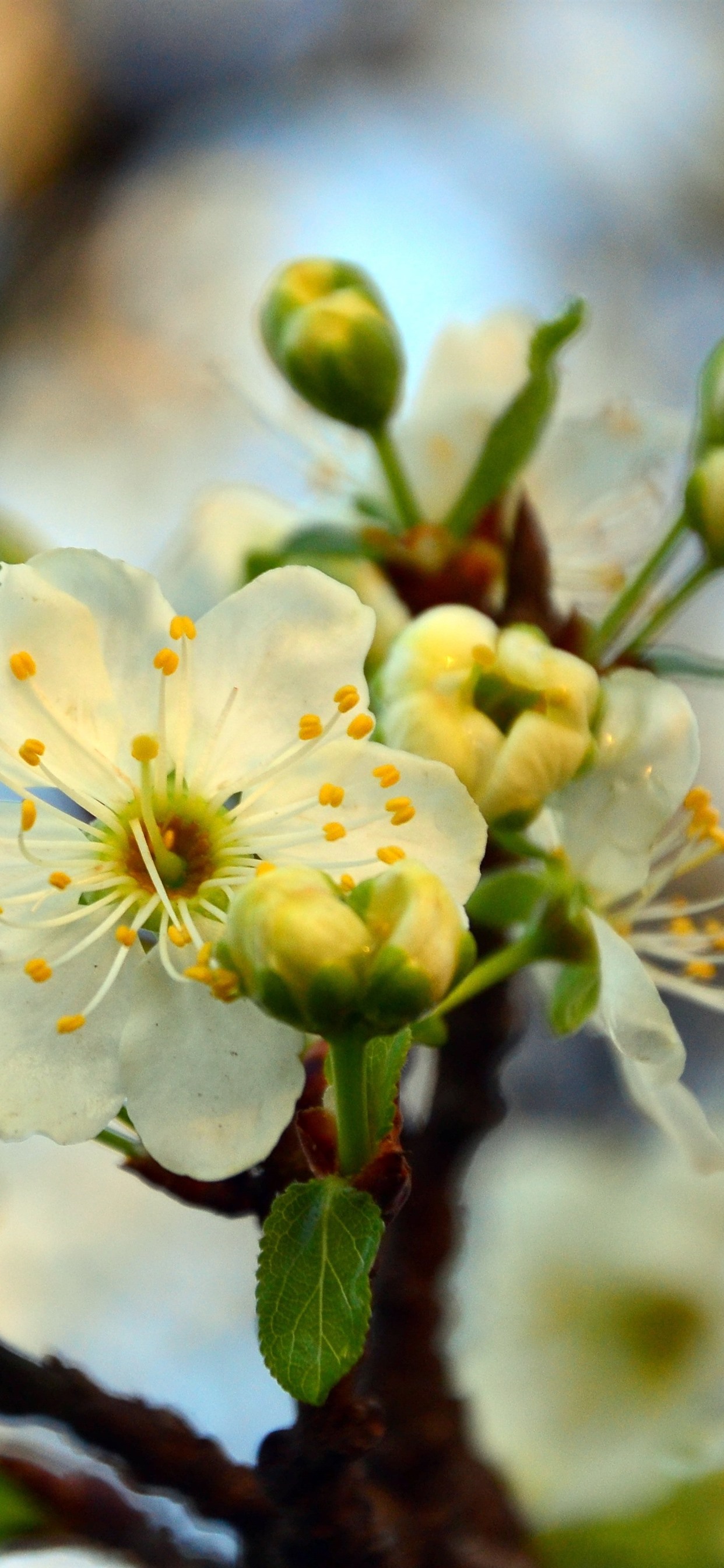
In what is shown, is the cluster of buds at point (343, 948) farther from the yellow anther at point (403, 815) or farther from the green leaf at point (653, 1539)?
the green leaf at point (653, 1539)

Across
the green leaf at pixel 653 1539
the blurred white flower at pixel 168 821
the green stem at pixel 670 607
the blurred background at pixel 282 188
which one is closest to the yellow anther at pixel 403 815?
the blurred white flower at pixel 168 821

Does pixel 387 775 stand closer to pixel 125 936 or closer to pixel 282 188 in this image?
pixel 125 936

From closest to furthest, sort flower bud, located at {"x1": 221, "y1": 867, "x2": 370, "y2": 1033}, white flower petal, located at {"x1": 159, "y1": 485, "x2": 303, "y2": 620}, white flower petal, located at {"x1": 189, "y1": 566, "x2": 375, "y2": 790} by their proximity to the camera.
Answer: flower bud, located at {"x1": 221, "y1": 867, "x2": 370, "y2": 1033} → white flower petal, located at {"x1": 189, "y1": 566, "x2": 375, "y2": 790} → white flower petal, located at {"x1": 159, "y1": 485, "x2": 303, "y2": 620}

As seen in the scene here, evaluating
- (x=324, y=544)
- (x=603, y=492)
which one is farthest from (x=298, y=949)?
(x=603, y=492)

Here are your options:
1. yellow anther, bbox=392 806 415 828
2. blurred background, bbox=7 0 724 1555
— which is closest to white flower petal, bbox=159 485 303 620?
yellow anther, bbox=392 806 415 828

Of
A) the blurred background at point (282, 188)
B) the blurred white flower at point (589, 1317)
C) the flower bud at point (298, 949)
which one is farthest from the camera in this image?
the blurred background at point (282, 188)

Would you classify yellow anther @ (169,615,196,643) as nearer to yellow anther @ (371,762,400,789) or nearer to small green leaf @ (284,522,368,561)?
yellow anther @ (371,762,400,789)
